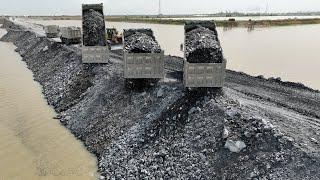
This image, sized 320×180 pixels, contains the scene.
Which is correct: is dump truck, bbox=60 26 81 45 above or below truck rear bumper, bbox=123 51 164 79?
above

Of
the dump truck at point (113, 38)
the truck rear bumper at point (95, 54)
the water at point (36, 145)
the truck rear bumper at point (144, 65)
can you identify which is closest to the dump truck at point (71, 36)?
the dump truck at point (113, 38)

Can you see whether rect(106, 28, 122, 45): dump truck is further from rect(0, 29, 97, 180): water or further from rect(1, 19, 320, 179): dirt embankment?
rect(1, 19, 320, 179): dirt embankment

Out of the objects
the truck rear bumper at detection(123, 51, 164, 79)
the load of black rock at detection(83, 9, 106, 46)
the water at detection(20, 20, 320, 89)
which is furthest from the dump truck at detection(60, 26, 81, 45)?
the truck rear bumper at detection(123, 51, 164, 79)

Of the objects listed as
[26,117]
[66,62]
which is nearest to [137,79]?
[26,117]

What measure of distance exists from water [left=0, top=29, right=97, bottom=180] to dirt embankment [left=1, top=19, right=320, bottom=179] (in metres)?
0.61

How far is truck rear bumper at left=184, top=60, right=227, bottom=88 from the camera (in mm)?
17250

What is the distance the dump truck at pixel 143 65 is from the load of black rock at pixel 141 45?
0.38 m

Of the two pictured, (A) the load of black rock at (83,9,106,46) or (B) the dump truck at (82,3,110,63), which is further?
(A) the load of black rock at (83,9,106,46)

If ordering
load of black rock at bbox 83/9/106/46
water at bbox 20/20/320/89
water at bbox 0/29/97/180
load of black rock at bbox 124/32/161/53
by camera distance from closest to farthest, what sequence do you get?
water at bbox 0/29/97/180 < load of black rock at bbox 124/32/161/53 < load of black rock at bbox 83/9/106/46 < water at bbox 20/20/320/89

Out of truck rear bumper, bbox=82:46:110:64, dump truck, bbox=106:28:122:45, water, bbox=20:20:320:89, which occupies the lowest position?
water, bbox=20:20:320:89

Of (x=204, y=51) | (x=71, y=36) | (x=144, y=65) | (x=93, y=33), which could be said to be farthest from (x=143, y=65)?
(x=71, y=36)

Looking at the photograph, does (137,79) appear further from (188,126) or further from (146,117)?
A: (188,126)

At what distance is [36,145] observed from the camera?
61.0 ft

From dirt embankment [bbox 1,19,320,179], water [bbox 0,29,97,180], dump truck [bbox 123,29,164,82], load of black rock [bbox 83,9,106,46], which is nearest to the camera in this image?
dirt embankment [bbox 1,19,320,179]
